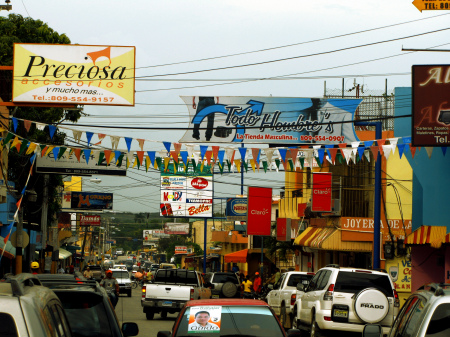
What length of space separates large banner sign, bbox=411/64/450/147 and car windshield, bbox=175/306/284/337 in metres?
10.1

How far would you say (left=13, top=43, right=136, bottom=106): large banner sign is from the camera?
2333cm

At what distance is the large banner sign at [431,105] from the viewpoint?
1767 cm

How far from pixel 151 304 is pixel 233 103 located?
13.8 metres

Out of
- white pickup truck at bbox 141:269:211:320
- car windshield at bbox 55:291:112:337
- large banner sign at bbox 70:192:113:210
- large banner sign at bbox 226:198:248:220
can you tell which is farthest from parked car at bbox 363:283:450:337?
large banner sign at bbox 70:192:113:210

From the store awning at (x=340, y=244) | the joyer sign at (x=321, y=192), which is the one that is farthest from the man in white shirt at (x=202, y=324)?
the joyer sign at (x=321, y=192)

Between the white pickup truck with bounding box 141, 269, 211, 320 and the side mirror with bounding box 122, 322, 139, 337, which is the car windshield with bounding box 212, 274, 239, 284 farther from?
the side mirror with bounding box 122, 322, 139, 337

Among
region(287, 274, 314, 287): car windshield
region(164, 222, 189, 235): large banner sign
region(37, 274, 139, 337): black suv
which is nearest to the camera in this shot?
region(37, 274, 139, 337): black suv

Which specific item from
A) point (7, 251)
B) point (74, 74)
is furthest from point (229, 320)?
point (7, 251)

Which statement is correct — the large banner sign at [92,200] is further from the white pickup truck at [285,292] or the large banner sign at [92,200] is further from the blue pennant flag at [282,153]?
the blue pennant flag at [282,153]

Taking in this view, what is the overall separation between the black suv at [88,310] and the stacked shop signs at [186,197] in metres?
51.3

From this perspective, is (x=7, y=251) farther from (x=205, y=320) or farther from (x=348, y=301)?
(x=205, y=320)

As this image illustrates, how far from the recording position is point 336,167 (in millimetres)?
38969

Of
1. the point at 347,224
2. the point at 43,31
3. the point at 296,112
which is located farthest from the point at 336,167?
the point at 43,31

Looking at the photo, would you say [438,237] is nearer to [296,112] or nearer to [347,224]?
[347,224]
